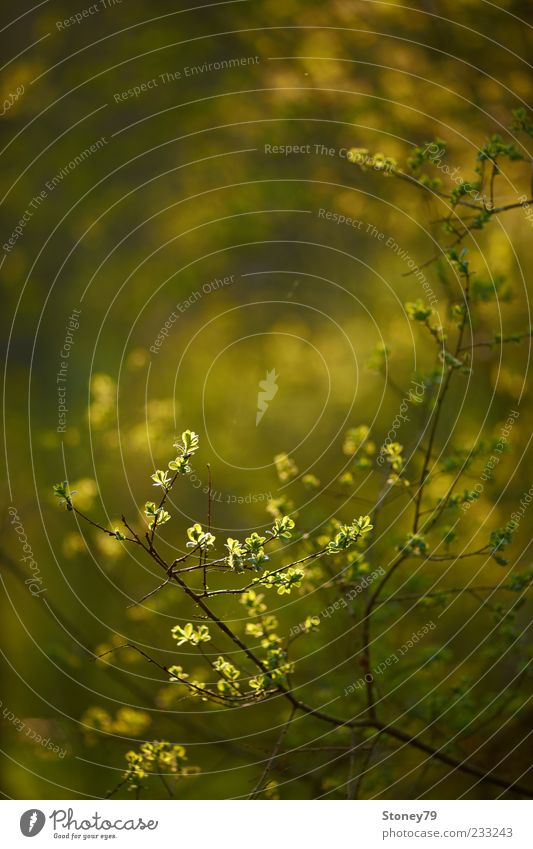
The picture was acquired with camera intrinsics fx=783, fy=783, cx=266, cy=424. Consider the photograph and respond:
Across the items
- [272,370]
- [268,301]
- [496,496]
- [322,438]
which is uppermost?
[268,301]

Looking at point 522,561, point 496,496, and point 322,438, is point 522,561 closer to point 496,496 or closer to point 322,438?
point 496,496

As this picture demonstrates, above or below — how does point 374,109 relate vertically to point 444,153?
above

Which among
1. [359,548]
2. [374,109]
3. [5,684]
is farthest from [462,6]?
[5,684]

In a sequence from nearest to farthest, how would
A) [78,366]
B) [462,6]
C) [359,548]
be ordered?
[359,548]
[462,6]
[78,366]

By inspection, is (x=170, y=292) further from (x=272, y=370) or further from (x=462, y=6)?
(x=462, y=6)
